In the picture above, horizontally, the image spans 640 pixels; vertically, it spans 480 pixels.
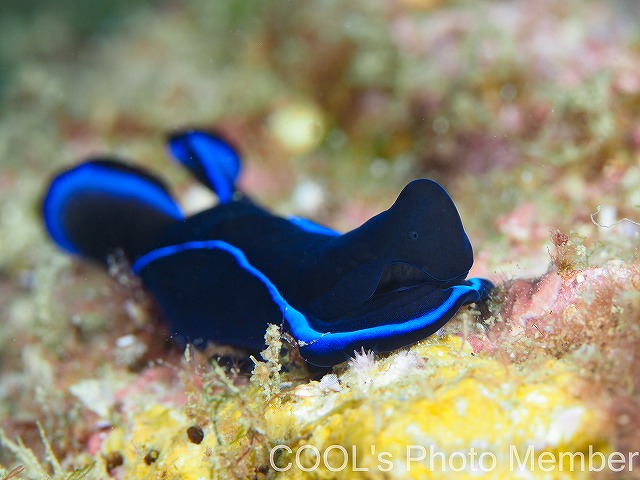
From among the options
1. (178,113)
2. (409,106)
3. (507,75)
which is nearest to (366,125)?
(409,106)

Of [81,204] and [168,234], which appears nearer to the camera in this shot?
[168,234]

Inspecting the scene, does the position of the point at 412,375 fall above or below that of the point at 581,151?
below

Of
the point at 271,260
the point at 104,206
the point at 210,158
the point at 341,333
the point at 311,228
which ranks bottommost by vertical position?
the point at 341,333

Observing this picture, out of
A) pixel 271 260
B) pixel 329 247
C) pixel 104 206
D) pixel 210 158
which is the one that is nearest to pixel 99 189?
pixel 104 206

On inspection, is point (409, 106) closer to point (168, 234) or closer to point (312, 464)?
point (168, 234)

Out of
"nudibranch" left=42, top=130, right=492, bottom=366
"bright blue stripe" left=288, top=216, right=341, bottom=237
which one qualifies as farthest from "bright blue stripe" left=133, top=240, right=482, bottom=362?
"bright blue stripe" left=288, top=216, right=341, bottom=237

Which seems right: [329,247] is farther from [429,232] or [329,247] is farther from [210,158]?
[210,158]

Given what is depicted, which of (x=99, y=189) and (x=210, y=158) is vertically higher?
(x=210, y=158)
